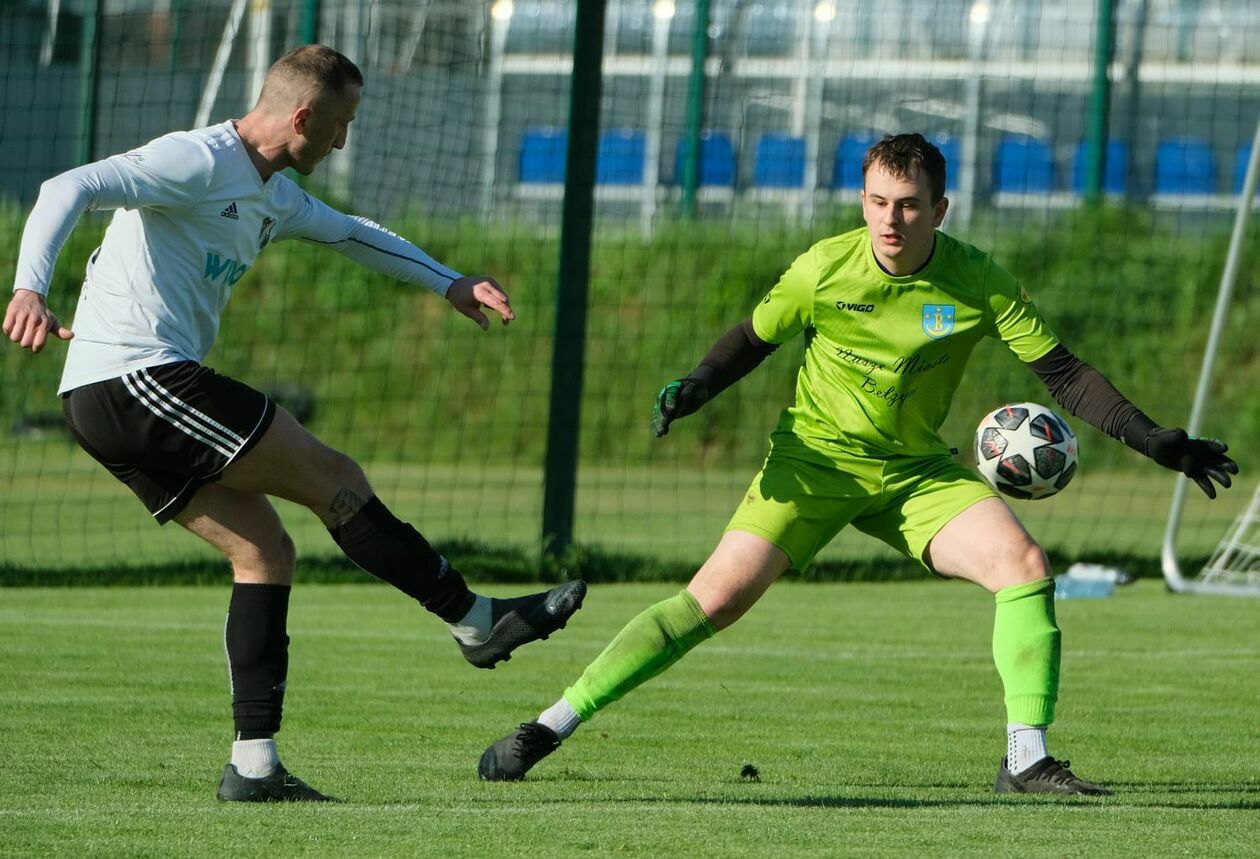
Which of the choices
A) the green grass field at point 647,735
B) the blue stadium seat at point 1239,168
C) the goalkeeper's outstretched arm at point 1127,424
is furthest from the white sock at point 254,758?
the blue stadium seat at point 1239,168

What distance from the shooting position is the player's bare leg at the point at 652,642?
5559mm

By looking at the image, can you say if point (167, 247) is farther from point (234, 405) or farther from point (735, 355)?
point (735, 355)

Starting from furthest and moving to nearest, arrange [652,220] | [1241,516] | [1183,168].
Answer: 1. [1183,168]
2. [652,220]
3. [1241,516]

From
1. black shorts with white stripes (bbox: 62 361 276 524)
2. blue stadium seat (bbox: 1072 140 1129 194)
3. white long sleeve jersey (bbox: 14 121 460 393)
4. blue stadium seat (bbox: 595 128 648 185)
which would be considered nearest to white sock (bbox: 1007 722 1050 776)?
black shorts with white stripes (bbox: 62 361 276 524)

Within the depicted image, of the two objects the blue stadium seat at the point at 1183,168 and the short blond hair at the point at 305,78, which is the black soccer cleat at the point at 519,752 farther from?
the blue stadium seat at the point at 1183,168

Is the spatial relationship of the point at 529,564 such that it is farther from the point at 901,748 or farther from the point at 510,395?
the point at 510,395

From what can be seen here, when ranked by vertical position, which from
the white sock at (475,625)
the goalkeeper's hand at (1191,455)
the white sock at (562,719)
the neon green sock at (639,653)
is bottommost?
the white sock at (562,719)

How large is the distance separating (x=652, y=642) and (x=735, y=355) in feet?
3.06

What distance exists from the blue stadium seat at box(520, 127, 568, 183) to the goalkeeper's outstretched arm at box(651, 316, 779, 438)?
12.4m

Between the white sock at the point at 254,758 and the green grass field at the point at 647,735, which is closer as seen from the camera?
the green grass field at the point at 647,735

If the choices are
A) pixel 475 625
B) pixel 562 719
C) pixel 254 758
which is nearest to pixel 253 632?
pixel 254 758

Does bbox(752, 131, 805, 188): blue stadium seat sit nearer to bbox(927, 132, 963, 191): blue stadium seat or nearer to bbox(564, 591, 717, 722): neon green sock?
bbox(927, 132, 963, 191): blue stadium seat

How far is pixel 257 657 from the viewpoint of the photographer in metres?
5.16

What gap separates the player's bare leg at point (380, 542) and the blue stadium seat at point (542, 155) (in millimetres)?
13094
